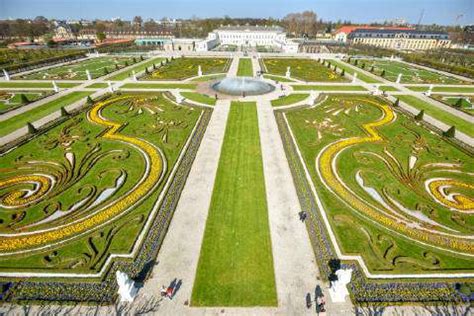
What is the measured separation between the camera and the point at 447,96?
54.0 metres

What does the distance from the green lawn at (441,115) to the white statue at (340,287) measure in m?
36.0

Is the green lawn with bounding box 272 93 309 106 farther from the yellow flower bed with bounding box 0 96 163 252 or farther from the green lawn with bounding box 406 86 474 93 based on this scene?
the green lawn with bounding box 406 86 474 93

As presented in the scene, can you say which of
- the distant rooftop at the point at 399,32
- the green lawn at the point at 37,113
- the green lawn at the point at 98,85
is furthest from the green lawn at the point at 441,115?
the distant rooftop at the point at 399,32

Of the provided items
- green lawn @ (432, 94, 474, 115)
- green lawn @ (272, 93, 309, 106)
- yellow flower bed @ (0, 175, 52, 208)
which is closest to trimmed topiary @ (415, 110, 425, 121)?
green lawn @ (432, 94, 474, 115)

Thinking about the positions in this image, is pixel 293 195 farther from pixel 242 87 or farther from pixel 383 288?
pixel 242 87

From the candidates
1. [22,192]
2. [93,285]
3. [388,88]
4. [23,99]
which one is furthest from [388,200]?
[23,99]

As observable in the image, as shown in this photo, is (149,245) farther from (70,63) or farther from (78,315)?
(70,63)

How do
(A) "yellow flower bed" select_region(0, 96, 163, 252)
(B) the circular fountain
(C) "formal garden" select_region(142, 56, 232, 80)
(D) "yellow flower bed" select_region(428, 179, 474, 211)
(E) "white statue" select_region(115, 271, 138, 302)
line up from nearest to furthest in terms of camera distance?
(E) "white statue" select_region(115, 271, 138, 302) → (A) "yellow flower bed" select_region(0, 96, 163, 252) → (D) "yellow flower bed" select_region(428, 179, 474, 211) → (B) the circular fountain → (C) "formal garden" select_region(142, 56, 232, 80)

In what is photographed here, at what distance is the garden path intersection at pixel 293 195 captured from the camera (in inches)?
639

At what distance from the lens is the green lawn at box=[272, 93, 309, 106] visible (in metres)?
46.8

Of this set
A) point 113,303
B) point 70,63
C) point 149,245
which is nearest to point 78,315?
point 113,303

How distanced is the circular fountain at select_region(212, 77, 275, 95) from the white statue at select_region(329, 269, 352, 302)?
4008cm

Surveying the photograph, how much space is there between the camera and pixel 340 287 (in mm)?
14805

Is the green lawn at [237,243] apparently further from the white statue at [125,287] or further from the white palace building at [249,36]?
the white palace building at [249,36]
